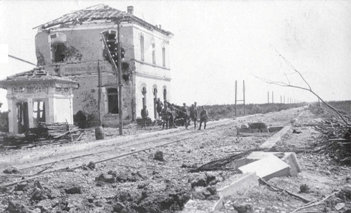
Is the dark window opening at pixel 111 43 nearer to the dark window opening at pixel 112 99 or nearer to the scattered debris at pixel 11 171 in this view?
the dark window opening at pixel 112 99

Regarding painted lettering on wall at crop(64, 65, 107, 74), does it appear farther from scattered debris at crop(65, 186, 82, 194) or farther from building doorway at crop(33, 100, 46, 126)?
scattered debris at crop(65, 186, 82, 194)

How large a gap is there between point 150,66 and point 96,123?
22.9 feet

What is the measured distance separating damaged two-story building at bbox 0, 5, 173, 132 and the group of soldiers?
3.10 meters

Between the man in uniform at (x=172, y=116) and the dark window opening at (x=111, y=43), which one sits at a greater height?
the dark window opening at (x=111, y=43)

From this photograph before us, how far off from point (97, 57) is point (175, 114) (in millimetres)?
7576

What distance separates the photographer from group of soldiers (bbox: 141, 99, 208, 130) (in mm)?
23516

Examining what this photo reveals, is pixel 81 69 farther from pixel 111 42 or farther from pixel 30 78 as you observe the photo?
pixel 30 78

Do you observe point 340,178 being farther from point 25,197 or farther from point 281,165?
point 25,197

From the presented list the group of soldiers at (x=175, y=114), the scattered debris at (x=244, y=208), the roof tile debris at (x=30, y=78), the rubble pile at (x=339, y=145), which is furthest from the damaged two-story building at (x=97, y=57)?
the scattered debris at (x=244, y=208)

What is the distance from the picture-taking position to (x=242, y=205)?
4.87m

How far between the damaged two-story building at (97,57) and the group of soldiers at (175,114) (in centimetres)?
310

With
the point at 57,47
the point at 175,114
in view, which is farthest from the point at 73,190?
the point at 57,47

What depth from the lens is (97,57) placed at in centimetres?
→ 2744

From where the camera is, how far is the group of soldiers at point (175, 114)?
2352 cm
